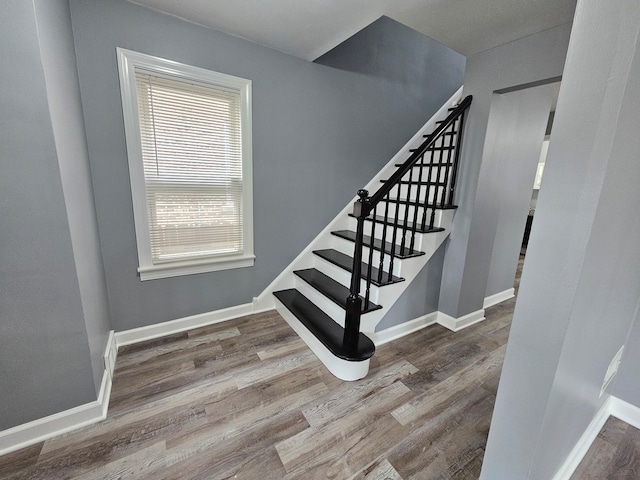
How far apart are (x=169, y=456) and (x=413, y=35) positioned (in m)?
4.22

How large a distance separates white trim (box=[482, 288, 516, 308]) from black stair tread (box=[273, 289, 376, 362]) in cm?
190

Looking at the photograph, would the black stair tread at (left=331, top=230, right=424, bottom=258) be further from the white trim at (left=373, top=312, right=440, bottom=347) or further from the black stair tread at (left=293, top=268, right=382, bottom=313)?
the white trim at (left=373, top=312, right=440, bottom=347)

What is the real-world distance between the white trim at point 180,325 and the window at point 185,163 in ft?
1.42

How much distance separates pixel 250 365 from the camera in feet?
6.27

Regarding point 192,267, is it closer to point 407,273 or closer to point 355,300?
point 355,300

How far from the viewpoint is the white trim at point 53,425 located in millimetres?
1270

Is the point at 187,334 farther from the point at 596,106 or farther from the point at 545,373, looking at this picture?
the point at 596,106

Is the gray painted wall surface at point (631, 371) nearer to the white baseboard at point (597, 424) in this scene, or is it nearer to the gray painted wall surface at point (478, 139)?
the white baseboard at point (597, 424)

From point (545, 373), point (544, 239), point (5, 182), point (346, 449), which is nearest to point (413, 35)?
point (544, 239)

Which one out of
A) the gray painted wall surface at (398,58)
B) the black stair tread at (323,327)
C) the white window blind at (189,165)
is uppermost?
the gray painted wall surface at (398,58)

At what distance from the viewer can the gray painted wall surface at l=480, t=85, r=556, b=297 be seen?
87.4 inches

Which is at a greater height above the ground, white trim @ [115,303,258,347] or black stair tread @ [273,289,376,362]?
black stair tread @ [273,289,376,362]

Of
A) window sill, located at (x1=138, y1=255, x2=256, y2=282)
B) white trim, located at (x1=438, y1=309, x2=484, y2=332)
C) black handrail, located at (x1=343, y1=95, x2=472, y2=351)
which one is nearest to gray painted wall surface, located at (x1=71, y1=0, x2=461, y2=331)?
window sill, located at (x1=138, y1=255, x2=256, y2=282)

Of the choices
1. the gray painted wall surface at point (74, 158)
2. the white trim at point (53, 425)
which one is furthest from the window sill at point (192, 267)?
the white trim at point (53, 425)
